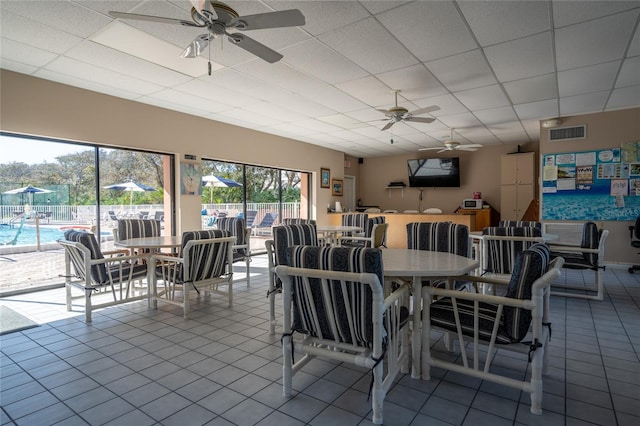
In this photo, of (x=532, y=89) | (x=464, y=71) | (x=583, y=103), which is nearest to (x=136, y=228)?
(x=464, y=71)

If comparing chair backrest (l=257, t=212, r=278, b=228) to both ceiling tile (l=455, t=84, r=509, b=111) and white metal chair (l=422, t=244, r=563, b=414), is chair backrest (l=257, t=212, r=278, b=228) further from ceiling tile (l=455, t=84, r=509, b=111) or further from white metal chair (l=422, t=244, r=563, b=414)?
white metal chair (l=422, t=244, r=563, b=414)

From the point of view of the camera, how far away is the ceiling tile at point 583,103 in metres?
5.12

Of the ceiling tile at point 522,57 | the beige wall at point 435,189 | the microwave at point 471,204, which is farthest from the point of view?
the beige wall at point 435,189

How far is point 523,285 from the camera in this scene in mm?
1883

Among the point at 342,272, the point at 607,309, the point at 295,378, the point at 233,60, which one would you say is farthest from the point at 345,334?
the point at 607,309

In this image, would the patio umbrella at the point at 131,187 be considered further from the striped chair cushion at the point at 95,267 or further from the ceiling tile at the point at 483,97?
the ceiling tile at the point at 483,97

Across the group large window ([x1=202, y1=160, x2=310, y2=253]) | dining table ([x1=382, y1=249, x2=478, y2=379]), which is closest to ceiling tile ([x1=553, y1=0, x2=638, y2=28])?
dining table ([x1=382, y1=249, x2=478, y2=379])

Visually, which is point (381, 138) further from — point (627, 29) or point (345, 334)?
point (345, 334)

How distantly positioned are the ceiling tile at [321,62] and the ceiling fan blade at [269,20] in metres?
1.05

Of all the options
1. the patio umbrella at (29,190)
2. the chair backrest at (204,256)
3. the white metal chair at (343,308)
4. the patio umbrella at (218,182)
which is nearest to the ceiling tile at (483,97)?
the chair backrest at (204,256)

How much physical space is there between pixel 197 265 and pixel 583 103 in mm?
6192

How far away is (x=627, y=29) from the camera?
3166 mm

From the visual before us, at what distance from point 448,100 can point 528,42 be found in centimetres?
187

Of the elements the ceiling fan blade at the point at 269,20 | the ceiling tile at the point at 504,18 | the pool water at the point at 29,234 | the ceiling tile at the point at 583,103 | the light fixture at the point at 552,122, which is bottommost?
the pool water at the point at 29,234
